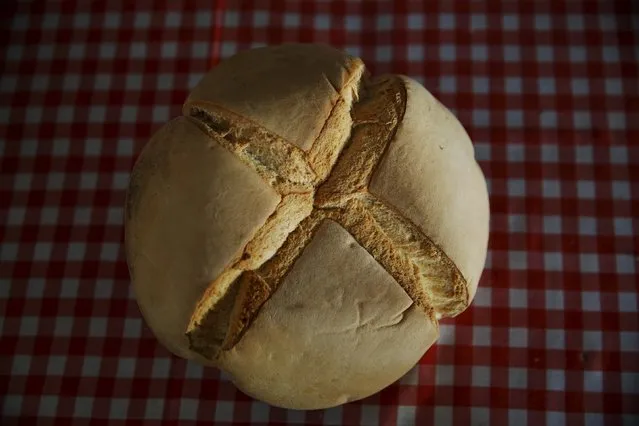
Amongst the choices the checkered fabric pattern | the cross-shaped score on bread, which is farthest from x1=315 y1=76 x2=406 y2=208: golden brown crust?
the checkered fabric pattern

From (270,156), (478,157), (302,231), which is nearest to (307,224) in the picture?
(302,231)

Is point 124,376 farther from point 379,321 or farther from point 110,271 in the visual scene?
point 379,321

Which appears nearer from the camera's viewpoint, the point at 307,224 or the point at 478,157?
the point at 307,224

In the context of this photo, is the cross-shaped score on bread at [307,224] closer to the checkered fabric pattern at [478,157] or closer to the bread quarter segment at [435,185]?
the bread quarter segment at [435,185]

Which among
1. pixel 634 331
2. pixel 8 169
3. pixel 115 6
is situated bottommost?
pixel 634 331

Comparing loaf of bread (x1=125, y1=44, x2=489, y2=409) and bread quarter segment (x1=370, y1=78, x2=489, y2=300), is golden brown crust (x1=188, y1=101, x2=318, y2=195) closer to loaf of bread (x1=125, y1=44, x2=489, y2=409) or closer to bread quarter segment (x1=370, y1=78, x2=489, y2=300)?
loaf of bread (x1=125, y1=44, x2=489, y2=409)

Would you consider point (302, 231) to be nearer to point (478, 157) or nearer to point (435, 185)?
point (435, 185)

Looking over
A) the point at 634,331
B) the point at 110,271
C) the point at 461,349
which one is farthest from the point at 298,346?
the point at 634,331
